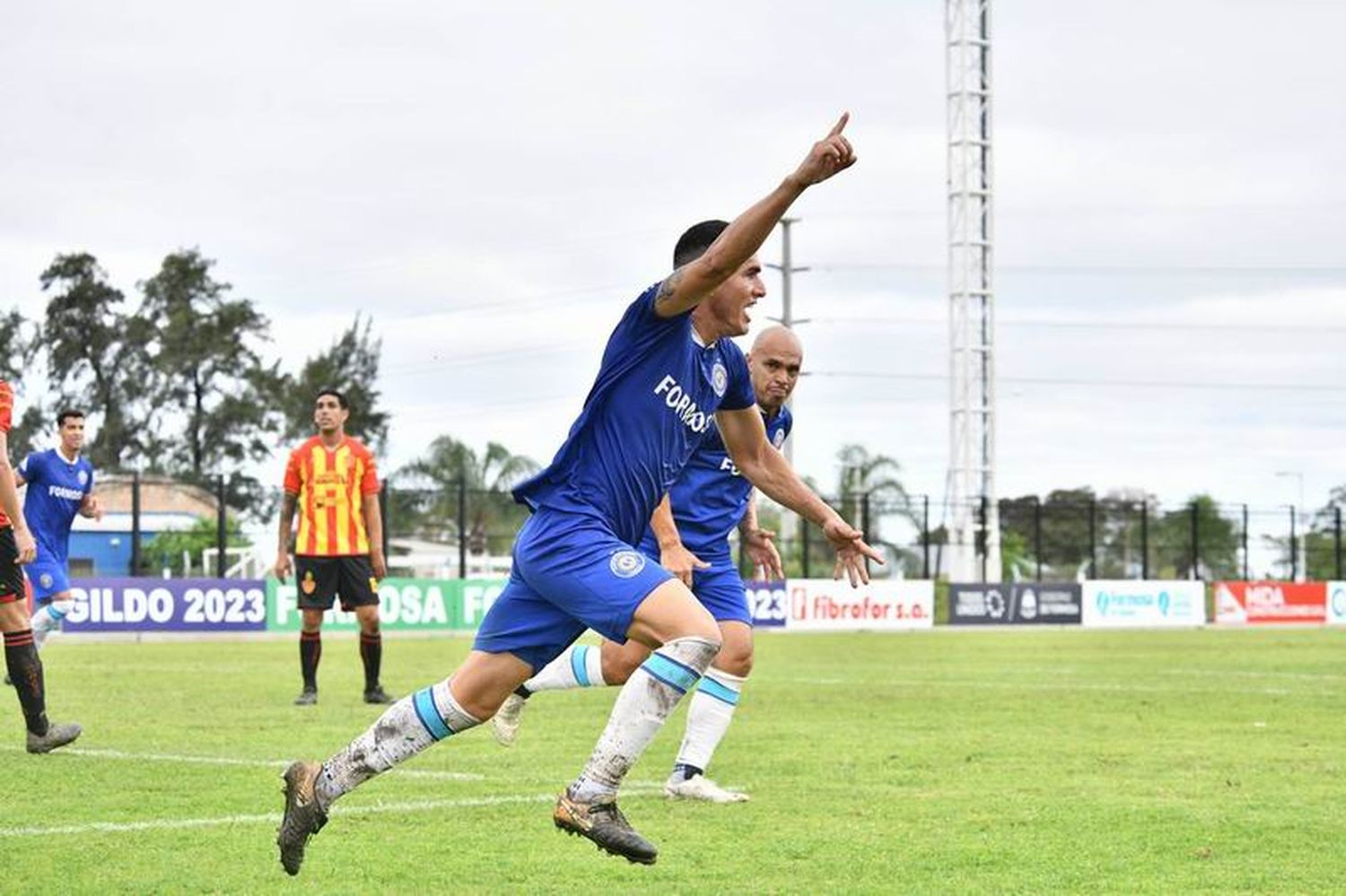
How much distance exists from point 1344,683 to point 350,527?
34.4 ft

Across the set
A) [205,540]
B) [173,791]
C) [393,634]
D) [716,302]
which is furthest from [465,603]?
[716,302]

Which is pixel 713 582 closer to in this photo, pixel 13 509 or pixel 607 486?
pixel 607 486

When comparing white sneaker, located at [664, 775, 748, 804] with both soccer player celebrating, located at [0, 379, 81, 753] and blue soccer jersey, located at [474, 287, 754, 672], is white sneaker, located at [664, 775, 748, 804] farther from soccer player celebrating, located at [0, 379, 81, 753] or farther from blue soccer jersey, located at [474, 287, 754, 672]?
soccer player celebrating, located at [0, 379, 81, 753]

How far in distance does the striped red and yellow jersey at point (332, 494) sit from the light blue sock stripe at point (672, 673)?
10481mm

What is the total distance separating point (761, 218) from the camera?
6305mm

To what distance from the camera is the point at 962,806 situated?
31.3 feet

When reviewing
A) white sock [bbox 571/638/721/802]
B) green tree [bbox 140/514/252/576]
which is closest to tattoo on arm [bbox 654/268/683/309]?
white sock [bbox 571/638/721/802]

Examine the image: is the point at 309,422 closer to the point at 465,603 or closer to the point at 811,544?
the point at 811,544

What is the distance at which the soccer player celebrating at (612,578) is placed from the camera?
6.61m

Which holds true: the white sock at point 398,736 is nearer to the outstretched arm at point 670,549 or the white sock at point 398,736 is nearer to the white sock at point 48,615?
the outstretched arm at point 670,549

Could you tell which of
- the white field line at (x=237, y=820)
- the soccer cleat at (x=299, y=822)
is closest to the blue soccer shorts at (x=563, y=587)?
the soccer cleat at (x=299, y=822)

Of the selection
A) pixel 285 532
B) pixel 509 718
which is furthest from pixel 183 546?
pixel 509 718

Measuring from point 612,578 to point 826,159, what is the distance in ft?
4.83

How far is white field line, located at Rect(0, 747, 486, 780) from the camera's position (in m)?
10.9
